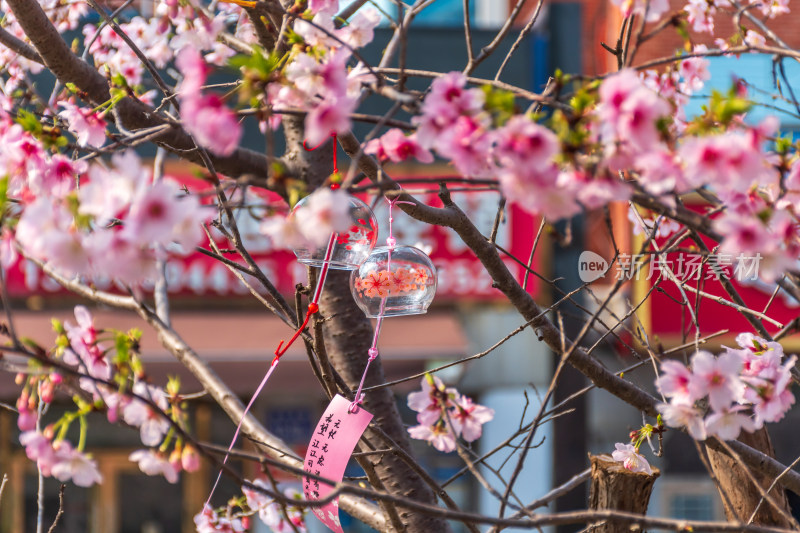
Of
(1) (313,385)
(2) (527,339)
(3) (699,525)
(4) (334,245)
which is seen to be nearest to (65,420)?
(4) (334,245)

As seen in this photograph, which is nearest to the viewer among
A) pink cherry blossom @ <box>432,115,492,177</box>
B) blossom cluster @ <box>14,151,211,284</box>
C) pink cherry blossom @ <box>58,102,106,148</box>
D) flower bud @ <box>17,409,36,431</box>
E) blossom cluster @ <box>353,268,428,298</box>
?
blossom cluster @ <box>14,151,211,284</box>

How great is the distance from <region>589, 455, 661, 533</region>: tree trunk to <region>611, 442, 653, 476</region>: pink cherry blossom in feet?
0.05

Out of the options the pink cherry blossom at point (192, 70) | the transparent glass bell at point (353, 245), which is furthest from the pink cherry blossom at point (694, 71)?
the pink cherry blossom at point (192, 70)

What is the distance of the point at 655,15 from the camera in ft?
4.42

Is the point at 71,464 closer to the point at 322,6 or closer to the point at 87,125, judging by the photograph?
the point at 87,125

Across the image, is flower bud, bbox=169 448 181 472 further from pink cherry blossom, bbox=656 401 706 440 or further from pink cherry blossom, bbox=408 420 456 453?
pink cherry blossom, bbox=656 401 706 440

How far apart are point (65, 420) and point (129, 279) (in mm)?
385

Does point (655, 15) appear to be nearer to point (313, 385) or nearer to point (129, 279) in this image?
point (129, 279)

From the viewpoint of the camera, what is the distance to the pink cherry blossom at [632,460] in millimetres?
1790

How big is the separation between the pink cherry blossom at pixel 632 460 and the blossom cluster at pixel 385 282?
25.0 inches

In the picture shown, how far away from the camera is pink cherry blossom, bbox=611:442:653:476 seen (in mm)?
1790

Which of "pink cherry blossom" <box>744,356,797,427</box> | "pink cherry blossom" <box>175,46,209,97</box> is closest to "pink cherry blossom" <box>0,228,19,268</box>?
"pink cherry blossom" <box>175,46,209,97</box>

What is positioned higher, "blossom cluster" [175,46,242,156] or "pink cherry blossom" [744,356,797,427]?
"blossom cluster" [175,46,242,156]

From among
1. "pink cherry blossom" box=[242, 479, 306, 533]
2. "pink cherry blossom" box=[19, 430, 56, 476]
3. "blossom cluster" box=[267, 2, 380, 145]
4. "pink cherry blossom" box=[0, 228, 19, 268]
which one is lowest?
"pink cherry blossom" box=[242, 479, 306, 533]
